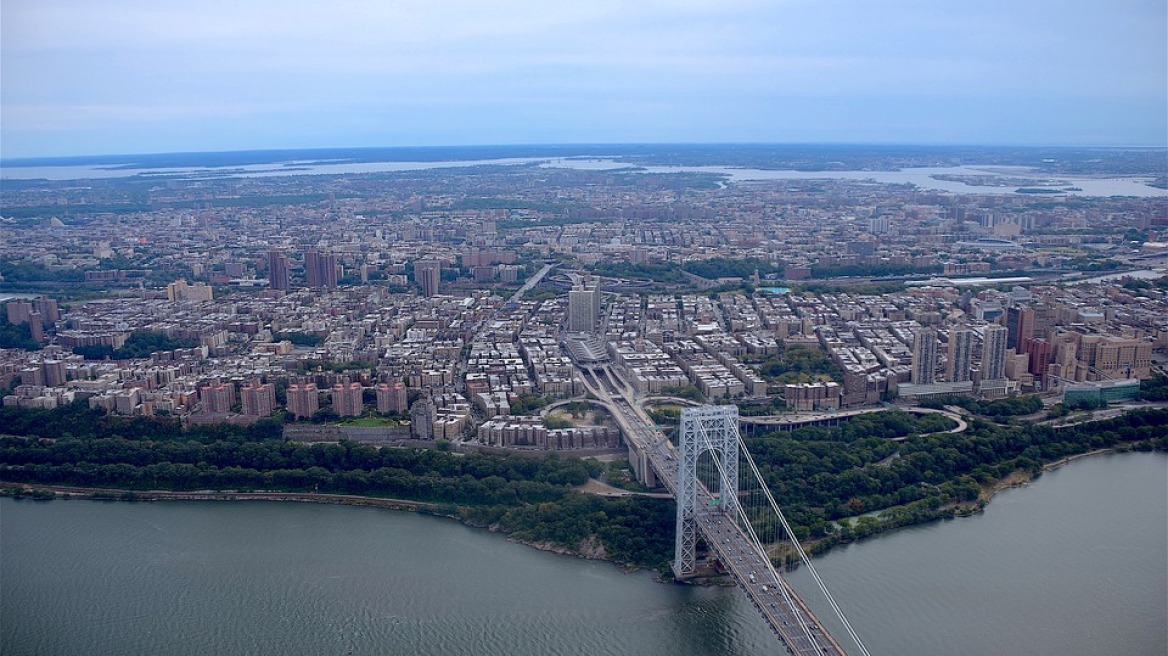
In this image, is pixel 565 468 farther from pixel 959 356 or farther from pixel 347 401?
pixel 959 356

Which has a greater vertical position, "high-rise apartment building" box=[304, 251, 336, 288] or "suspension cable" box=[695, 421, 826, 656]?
"high-rise apartment building" box=[304, 251, 336, 288]

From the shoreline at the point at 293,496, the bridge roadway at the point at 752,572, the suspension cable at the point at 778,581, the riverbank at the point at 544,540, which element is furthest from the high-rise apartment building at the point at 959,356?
the suspension cable at the point at 778,581

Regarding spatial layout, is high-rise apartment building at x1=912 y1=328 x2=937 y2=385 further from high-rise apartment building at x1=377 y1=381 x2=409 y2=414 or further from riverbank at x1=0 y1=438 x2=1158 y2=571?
high-rise apartment building at x1=377 y1=381 x2=409 y2=414

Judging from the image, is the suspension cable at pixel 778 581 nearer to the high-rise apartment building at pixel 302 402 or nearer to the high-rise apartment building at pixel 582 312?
the high-rise apartment building at pixel 302 402

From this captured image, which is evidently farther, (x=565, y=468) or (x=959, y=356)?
(x=959, y=356)

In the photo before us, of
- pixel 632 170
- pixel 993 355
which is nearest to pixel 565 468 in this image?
pixel 993 355

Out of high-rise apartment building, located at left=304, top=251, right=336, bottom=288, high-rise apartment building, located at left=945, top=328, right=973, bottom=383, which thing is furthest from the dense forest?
high-rise apartment building, located at left=304, top=251, right=336, bottom=288

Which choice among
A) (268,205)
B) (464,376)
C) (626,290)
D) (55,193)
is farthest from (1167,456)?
(55,193)
